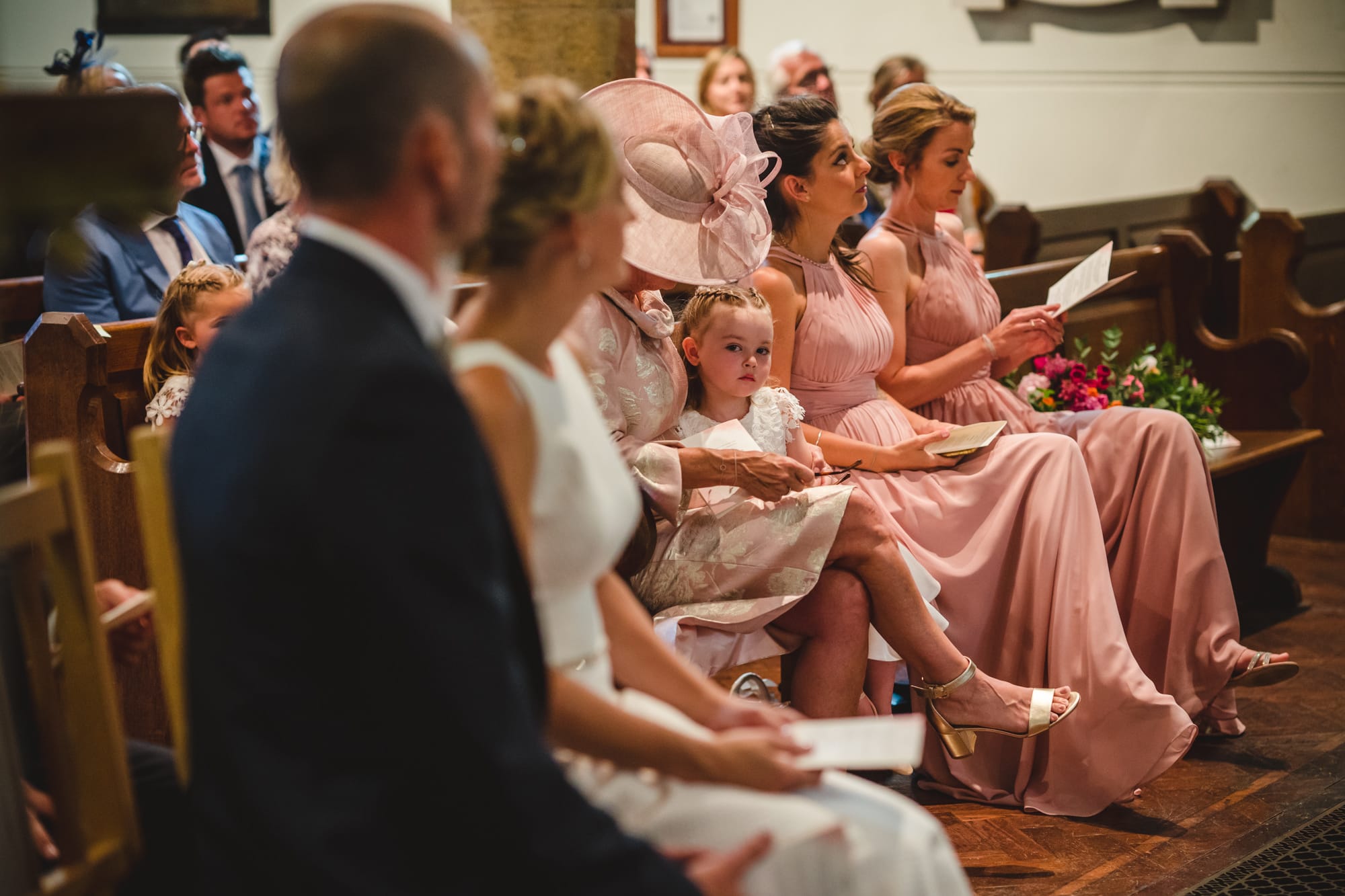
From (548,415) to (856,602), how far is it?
146 centimetres

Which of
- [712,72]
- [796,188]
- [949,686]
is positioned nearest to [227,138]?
[712,72]

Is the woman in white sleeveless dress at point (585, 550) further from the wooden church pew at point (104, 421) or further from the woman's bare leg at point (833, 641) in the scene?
the wooden church pew at point (104, 421)

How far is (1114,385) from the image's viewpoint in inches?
156

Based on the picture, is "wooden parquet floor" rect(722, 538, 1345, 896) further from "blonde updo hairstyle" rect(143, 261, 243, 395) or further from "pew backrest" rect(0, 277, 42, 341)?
"pew backrest" rect(0, 277, 42, 341)

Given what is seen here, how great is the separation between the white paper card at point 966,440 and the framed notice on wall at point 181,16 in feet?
16.5

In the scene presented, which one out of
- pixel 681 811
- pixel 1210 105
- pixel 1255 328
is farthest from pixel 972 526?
pixel 1210 105

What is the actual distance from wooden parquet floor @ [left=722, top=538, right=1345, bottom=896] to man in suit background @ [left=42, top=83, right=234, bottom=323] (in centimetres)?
194

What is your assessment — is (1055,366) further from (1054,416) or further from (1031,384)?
(1054,416)

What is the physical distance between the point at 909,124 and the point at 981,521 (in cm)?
113

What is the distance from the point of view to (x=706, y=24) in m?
7.50

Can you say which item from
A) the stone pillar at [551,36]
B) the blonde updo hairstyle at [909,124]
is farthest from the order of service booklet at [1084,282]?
the stone pillar at [551,36]

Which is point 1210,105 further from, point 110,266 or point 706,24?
point 110,266

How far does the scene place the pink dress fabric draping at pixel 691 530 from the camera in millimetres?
2600

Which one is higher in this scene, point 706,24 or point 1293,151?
point 706,24
